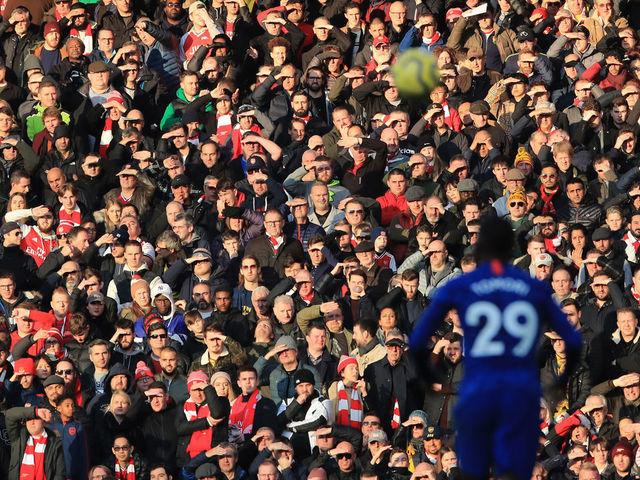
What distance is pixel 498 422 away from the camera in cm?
A: 1204

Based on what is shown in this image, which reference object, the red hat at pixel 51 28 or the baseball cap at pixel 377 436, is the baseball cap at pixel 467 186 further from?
the red hat at pixel 51 28

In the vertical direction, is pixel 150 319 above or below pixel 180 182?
below

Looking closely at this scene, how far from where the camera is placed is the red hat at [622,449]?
53.9 feet

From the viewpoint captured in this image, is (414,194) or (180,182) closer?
(414,194)

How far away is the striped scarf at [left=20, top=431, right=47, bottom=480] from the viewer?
1720 cm

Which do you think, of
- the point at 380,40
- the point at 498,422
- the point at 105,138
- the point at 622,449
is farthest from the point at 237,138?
the point at 498,422

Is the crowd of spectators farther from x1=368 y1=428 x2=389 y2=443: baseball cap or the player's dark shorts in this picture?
the player's dark shorts

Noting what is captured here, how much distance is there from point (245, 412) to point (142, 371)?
1268mm

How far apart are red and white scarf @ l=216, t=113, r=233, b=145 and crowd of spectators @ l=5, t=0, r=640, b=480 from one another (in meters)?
0.03

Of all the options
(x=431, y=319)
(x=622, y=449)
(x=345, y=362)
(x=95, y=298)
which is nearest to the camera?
(x=431, y=319)

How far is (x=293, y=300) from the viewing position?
61.6ft

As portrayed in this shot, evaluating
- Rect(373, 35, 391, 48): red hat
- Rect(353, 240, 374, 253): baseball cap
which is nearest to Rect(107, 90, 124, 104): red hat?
Rect(373, 35, 391, 48): red hat

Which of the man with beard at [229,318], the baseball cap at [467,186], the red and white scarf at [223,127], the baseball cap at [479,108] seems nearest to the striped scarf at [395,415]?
the man with beard at [229,318]

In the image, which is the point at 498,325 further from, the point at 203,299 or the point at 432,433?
the point at 203,299
